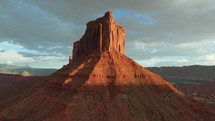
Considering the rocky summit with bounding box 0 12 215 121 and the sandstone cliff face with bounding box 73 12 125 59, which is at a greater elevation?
the sandstone cliff face with bounding box 73 12 125 59

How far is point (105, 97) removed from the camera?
140 feet

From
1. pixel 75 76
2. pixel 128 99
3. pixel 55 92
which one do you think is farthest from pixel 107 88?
pixel 55 92

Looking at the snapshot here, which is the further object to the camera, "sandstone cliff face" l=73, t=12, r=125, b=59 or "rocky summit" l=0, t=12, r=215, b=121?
"sandstone cliff face" l=73, t=12, r=125, b=59

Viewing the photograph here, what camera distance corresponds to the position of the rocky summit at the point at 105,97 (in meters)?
38.8

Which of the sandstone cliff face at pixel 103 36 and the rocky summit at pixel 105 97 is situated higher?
the sandstone cliff face at pixel 103 36

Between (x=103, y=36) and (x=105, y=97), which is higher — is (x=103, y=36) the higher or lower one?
the higher one

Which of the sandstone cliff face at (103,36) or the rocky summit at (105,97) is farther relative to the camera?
the sandstone cliff face at (103,36)

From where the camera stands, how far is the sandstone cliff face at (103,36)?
55541 millimetres

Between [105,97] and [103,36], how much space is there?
22289mm

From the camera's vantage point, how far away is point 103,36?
55906 millimetres

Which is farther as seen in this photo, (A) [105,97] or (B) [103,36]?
(B) [103,36]

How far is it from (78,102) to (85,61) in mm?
15998

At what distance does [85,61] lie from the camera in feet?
173

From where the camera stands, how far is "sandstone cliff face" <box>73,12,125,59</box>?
55.5 metres
